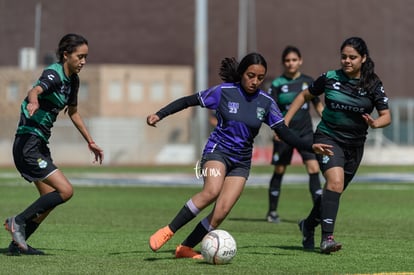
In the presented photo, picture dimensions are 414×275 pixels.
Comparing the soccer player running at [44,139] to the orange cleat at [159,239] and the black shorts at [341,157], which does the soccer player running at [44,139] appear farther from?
the black shorts at [341,157]

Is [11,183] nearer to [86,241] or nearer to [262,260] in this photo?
[86,241]

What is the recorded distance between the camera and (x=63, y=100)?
1037 centimetres

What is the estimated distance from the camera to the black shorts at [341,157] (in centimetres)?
1075

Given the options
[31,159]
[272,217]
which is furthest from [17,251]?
[272,217]

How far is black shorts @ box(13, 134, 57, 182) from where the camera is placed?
33.4 ft

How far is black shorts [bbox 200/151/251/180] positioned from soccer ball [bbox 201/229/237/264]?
71cm

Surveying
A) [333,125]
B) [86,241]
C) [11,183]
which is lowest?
[11,183]

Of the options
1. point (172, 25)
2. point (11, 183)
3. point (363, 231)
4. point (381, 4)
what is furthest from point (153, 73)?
point (363, 231)

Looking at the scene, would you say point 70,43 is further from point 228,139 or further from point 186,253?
point 186,253

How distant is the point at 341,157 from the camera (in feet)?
35.4

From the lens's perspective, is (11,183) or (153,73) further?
(153,73)

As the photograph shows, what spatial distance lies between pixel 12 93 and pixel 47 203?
47644 mm

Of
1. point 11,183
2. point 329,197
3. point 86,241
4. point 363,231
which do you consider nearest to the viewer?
point 329,197

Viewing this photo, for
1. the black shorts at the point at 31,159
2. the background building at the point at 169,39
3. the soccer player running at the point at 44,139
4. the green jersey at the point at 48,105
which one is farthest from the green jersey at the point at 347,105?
the background building at the point at 169,39
